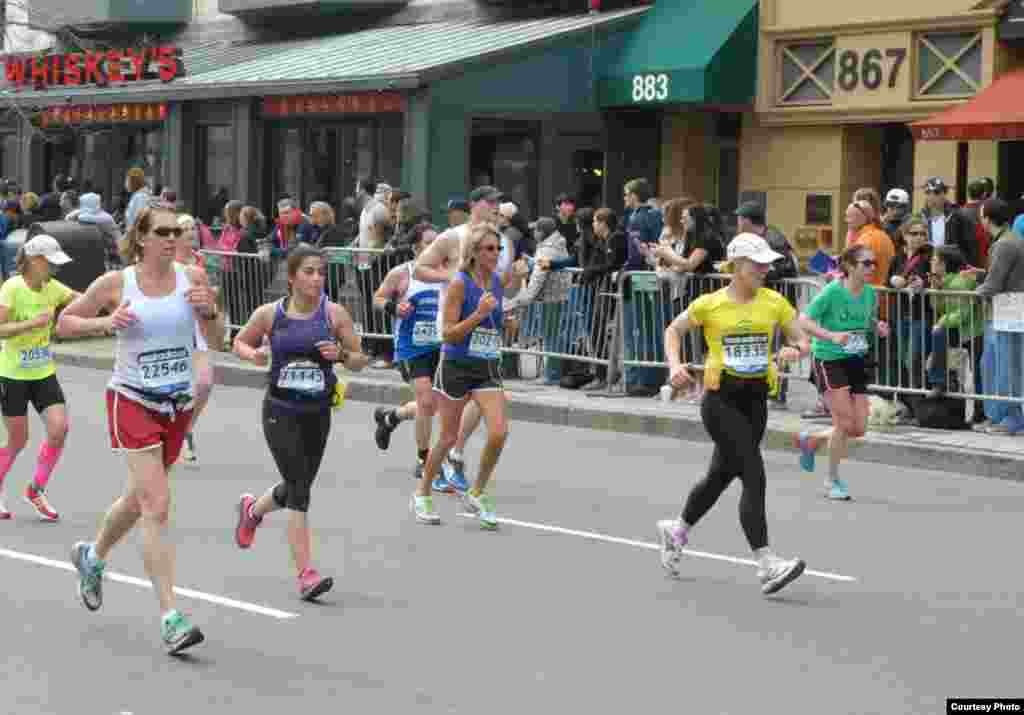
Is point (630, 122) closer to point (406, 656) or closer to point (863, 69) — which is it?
point (863, 69)

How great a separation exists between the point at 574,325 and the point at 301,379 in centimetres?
949

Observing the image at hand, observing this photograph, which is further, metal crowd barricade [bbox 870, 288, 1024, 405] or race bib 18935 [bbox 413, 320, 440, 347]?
metal crowd barricade [bbox 870, 288, 1024, 405]

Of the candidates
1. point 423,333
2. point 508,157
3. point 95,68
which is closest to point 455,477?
point 423,333

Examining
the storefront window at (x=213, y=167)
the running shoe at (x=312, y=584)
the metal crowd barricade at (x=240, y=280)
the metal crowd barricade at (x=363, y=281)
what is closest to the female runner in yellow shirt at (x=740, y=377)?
the running shoe at (x=312, y=584)

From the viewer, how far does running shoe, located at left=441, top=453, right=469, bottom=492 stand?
12125 mm

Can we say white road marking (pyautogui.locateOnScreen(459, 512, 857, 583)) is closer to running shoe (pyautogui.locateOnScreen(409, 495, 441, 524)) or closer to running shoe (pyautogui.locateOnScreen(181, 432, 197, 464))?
running shoe (pyautogui.locateOnScreen(409, 495, 441, 524))

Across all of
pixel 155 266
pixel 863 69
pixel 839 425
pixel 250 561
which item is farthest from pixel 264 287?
pixel 155 266

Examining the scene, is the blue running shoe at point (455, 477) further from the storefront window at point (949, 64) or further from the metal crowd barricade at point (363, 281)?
the storefront window at point (949, 64)

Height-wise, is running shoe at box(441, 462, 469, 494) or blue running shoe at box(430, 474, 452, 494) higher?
running shoe at box(441, 462, 469, 494)

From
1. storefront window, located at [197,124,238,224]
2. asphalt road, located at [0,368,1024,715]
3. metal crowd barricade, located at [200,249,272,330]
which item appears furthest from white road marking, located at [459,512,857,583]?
storefront window, located at [197,124,238,224]

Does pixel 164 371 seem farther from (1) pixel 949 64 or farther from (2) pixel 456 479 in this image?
(1) pixel 949 64

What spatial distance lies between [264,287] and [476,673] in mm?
14213

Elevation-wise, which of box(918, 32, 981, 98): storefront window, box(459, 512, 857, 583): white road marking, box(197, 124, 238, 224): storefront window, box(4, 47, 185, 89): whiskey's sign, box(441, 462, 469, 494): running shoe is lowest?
box(459, 512, 857, 583): white road marking

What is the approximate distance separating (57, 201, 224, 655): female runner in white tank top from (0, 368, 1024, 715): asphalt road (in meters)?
0.46
